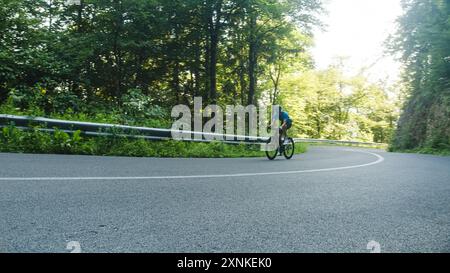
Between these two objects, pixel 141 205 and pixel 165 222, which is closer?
pixel 165 222

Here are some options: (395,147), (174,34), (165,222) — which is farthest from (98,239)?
(395,147)

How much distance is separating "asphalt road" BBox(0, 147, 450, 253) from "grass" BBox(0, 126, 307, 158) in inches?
108

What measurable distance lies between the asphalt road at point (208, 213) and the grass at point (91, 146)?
8.97 feet

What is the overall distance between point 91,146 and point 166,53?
12021mm

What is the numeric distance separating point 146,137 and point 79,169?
4.92 meters

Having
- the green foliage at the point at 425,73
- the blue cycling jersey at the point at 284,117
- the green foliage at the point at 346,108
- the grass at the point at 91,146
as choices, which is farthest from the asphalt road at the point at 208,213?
the green foliage at the point at 346,108

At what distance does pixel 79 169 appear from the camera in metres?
6.03

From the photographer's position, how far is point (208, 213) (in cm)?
343

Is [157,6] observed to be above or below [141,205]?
above

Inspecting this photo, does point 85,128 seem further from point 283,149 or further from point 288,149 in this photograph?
point 288,149

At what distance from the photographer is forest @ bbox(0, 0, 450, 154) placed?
14164mm

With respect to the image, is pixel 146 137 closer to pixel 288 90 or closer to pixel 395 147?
pixel 395 147

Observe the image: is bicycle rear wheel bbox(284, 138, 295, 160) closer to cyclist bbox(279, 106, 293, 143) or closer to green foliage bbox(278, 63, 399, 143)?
cyclist bbox(279, 106, 293, 143)
